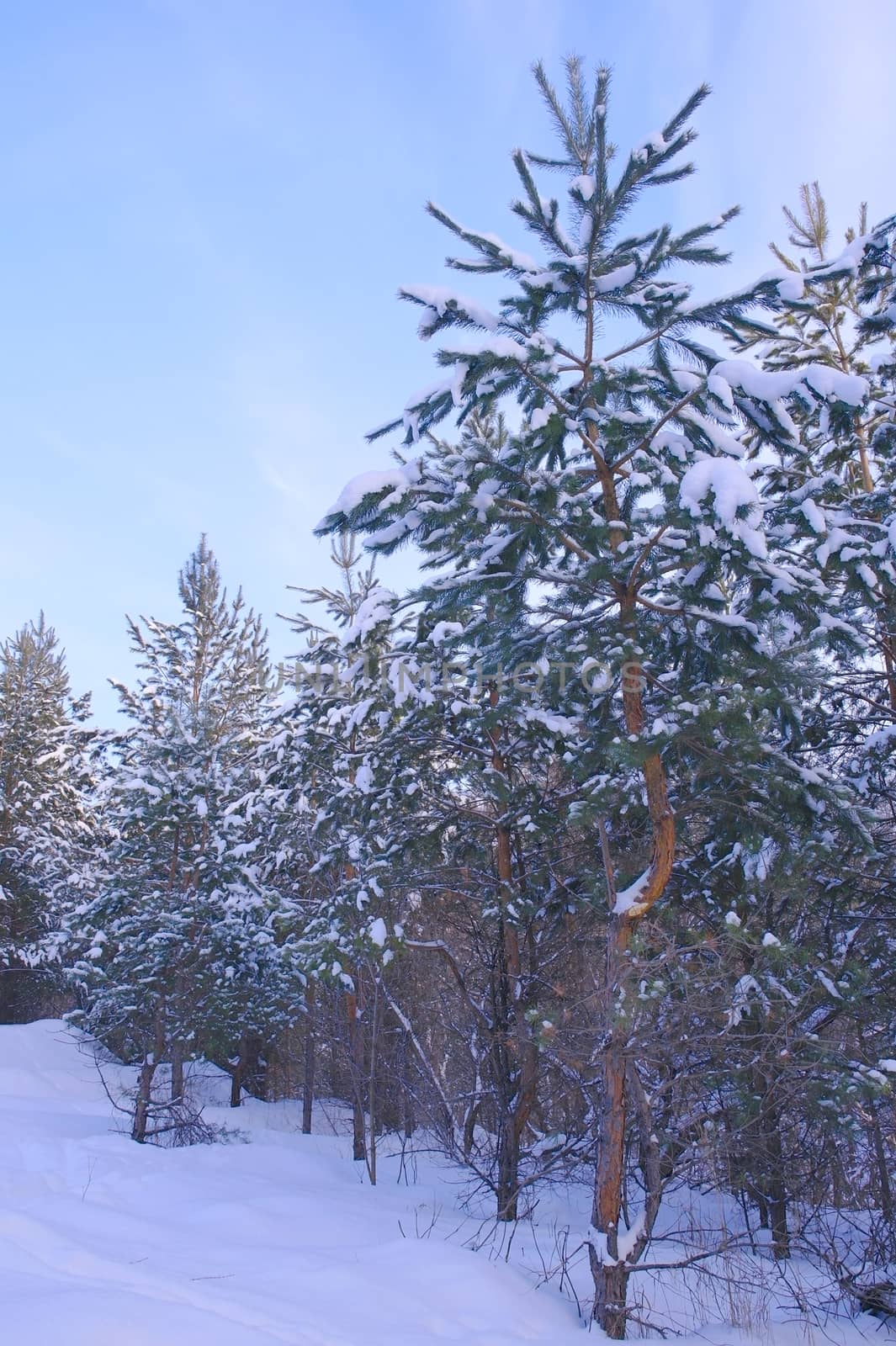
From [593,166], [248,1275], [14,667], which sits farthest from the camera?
[14,667]

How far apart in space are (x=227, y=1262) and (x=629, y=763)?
12.1 feet

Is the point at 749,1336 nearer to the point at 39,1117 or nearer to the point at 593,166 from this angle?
the point at 593,166

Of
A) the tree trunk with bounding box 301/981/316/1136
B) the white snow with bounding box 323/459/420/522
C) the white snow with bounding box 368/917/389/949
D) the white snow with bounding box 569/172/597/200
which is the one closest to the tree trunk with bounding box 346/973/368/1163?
the white snow with bounding box 368/917/389/949

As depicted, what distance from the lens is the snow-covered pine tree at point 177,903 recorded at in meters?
10.8

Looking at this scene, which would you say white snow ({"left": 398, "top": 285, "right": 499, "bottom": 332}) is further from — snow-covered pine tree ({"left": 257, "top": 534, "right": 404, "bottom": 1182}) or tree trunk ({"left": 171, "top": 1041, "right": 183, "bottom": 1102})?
tree trunk ({"left": 171, "top": 1041, "right": 183, "bottom": 1102})

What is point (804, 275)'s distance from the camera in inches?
194

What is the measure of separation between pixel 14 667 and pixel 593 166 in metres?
22.3

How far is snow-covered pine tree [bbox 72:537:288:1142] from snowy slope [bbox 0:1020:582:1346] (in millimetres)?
2055

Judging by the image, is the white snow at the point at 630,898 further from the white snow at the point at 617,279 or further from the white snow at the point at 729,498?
the white snow at the point at 617,279

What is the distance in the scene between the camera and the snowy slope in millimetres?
3354

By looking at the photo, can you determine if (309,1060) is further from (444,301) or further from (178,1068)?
(444,301)

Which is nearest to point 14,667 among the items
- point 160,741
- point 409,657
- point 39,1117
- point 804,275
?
point 160,741

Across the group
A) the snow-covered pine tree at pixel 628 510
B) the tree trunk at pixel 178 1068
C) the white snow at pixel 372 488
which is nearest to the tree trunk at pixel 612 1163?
the snow-covered pine tree at pixel 628 510

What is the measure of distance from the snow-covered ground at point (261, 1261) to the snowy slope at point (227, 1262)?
15 mm
